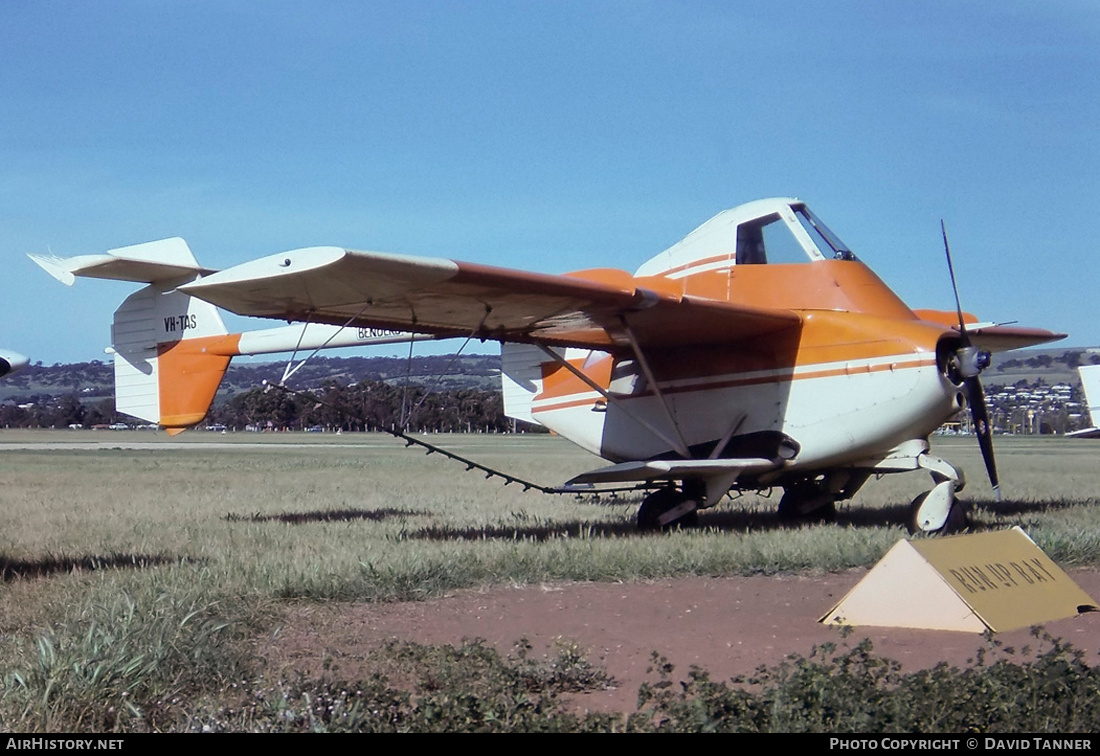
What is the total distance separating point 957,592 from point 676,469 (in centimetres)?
464

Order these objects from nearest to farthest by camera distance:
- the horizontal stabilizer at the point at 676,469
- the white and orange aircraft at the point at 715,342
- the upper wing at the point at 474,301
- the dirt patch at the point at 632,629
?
1. the dirt patch at the point at 632,629
2. the upper wing at the point at 474,301
3. the white and orange aircraft at the point at 715,342
4. the horizontal stabilizer at the point at 676,469

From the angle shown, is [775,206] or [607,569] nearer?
[607,569]

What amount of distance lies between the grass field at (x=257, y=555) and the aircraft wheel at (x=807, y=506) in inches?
8.0

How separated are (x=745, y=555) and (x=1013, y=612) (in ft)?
8.98

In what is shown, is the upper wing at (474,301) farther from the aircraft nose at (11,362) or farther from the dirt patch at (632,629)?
the dirt patch at (632,629)

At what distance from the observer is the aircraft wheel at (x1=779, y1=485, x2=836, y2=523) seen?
13.0 meters

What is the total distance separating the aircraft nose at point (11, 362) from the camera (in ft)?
26.2

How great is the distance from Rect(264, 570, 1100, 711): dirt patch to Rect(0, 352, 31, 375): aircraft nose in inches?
123

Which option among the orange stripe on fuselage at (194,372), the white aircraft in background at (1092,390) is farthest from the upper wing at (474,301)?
the white aircraft in background at (1092,390)

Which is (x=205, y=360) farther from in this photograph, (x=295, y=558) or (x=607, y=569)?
(x=607, y=569)

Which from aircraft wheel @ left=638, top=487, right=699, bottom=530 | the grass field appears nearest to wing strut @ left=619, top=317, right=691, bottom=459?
aircraft wheel @ left=638, top=487, right=699, bottom=530

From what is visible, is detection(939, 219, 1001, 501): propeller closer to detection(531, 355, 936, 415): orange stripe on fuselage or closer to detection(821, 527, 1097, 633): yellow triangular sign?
detection(531, 355, 936, 415): orange stripe on fuselage

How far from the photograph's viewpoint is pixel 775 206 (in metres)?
12.1

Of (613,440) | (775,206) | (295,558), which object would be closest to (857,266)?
(775,206)
